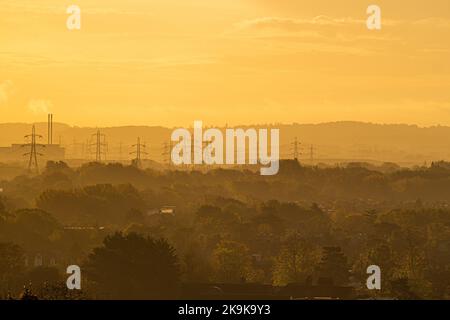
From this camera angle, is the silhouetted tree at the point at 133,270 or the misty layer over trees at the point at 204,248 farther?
the misty layer over trees at the point at 204,248

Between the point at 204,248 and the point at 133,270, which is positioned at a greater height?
the point at 204,248

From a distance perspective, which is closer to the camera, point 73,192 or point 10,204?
point 10,204

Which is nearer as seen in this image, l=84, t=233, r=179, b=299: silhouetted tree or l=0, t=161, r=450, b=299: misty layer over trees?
l=84, t=233, r=179, b=299: silhouetted tree

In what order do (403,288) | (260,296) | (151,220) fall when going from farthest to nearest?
(151,220)
(403,288)
(260,296)

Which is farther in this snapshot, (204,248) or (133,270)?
(204,248)

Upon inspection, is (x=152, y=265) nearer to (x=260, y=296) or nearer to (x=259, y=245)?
(x=260, y=296)
